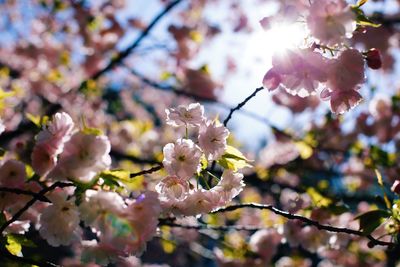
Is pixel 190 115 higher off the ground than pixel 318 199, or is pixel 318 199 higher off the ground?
pixel 318 199

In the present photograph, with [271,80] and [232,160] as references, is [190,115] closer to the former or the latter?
[232,160]

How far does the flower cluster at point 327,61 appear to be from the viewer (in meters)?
1.34

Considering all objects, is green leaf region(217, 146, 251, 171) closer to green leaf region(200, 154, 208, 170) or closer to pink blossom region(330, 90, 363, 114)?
green leaf region(200, 154, 208, 170)

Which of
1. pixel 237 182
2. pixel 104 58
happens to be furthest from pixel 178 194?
pixel 104 58

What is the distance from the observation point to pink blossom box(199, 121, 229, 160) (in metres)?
1.58

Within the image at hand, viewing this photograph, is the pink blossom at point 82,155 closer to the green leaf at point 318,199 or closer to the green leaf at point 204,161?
the green leaf at point 204,161

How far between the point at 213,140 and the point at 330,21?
57 centimetres

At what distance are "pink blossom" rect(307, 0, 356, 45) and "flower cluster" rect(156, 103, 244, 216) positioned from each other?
1.61 feet

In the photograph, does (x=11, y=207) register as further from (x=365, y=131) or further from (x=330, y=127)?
(x=365, y=131)

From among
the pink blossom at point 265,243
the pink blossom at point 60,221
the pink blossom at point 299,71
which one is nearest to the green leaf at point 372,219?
the pink blossom at point 299,71

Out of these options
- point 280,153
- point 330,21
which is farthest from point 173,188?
point 280,153

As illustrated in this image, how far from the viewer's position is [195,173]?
160 centimetres

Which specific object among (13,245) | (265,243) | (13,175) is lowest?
(13,245)

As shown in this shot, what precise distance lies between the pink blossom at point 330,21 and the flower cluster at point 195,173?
0.49 meters
